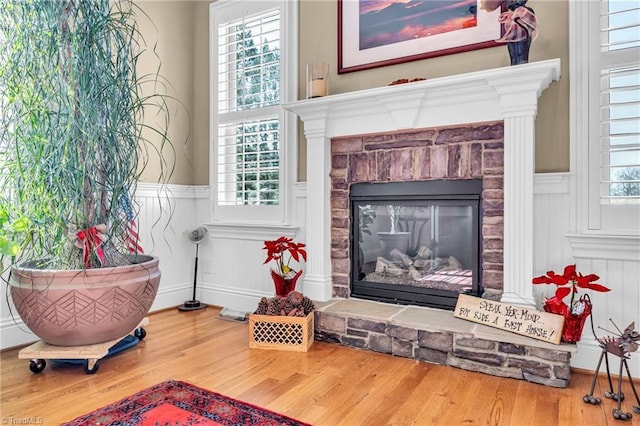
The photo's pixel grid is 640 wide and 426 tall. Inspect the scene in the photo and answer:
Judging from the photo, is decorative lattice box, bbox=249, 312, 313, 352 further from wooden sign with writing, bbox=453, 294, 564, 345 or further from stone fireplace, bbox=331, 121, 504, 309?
wooden sign with writing, bbox=453, 294, 564, 345

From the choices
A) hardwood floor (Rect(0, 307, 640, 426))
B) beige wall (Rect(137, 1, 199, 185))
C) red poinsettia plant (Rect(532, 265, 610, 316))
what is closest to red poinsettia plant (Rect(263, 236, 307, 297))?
hardwood floor (Rect(0, 307, 640, 426))

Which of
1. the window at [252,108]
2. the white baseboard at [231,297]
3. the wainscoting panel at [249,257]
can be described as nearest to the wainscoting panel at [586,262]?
the wainscoting panel at [249,257]

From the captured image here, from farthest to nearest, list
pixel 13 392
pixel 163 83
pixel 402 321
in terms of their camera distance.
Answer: pixel 163 83 < pixel 402 321 < pixel 13 392

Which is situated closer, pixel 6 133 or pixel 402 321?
pixel 6 133

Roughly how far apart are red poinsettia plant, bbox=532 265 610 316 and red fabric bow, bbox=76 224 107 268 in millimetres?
2272

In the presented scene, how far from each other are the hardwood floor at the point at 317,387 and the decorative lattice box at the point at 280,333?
6 centimetres

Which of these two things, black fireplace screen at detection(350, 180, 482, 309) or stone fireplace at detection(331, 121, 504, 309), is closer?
stone fireplace at detection(331, 121, 504, 309)

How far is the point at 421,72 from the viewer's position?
8.69 feet

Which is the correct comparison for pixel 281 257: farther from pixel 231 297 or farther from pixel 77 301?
pixel 77 301

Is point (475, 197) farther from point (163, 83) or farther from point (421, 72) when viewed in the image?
point (163, 83)

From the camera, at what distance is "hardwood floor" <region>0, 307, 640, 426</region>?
1710 mm

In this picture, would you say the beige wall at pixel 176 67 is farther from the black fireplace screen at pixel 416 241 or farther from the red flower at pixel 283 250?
the black fireplace screen at pixel 416 241

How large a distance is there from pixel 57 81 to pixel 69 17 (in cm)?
36

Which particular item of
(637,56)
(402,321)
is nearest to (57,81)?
(402,321)
